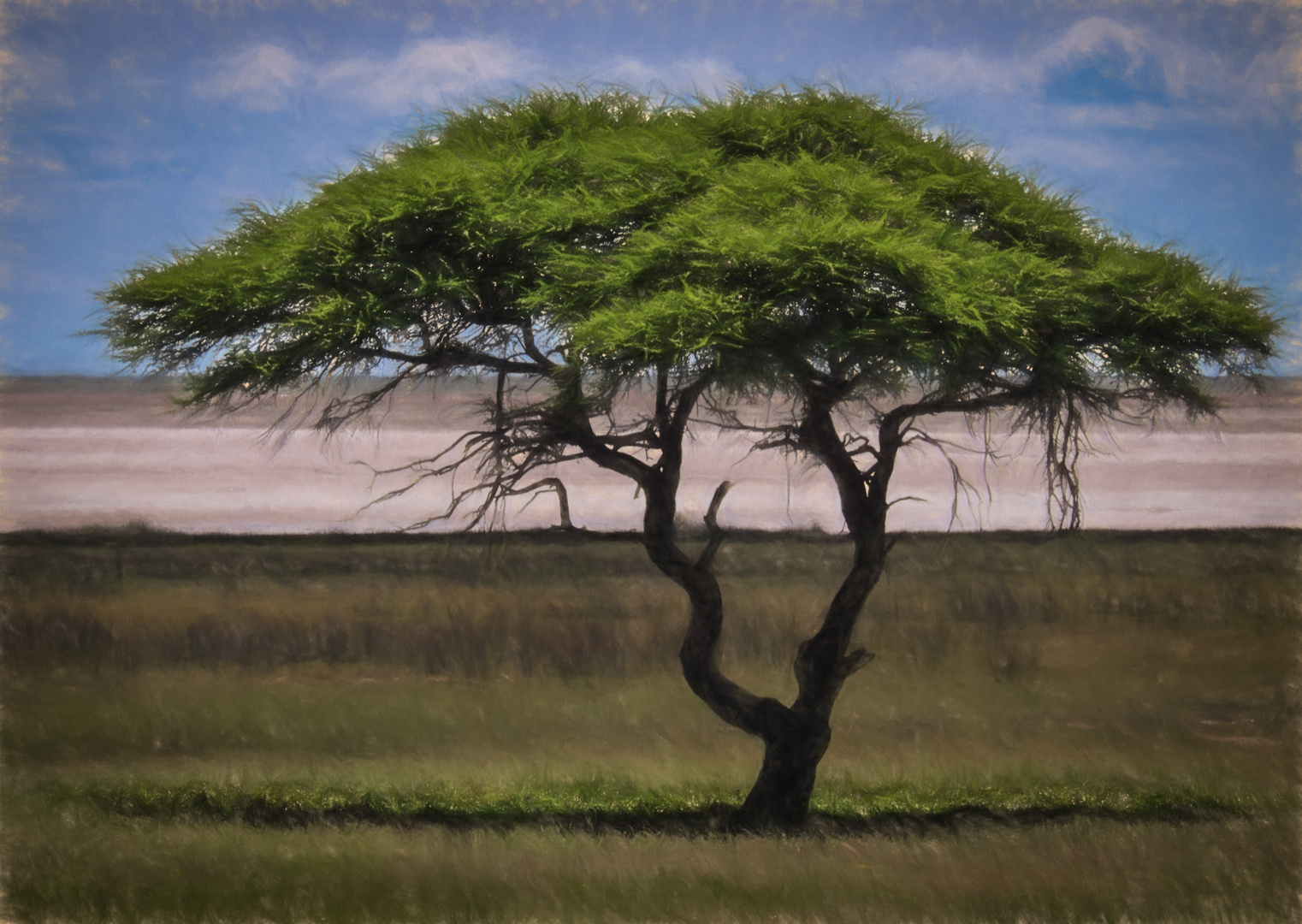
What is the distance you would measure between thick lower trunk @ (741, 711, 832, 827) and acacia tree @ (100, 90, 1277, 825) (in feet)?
0.07

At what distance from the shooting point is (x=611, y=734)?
887 centimetres

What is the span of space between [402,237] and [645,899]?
4.48 metres

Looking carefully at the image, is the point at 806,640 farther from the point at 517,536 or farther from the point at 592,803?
the point at 517,536

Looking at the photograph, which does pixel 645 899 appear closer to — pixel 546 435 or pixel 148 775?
pixel 546 435

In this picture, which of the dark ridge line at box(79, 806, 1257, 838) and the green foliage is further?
the dark ridge line at box(79, 806, 1257, 838)

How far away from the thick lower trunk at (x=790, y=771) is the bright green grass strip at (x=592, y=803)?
560 millimetres

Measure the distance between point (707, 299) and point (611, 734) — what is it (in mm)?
5320

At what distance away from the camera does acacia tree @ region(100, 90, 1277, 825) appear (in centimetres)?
525

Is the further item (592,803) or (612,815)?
(592,803)

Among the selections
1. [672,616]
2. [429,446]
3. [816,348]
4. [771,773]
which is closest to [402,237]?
[816,348]

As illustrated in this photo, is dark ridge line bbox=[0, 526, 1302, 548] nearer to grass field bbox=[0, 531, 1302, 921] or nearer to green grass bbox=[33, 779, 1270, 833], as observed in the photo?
grass field bbox=[0, 531, 1302, 921]

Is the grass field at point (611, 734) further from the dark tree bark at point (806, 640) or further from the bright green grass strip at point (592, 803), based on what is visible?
the dark tree bark at point (806, 640)

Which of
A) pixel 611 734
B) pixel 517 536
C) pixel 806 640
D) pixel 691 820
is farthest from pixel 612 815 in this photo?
pixel 517 536

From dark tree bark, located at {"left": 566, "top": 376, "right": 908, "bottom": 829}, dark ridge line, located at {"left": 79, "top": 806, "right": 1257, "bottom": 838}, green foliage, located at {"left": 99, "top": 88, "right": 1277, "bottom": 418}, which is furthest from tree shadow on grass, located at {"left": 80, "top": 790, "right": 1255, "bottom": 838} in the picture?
green foliage, located at {"left": 99, "top": 88, "right": 1277, "bottom": 418}
